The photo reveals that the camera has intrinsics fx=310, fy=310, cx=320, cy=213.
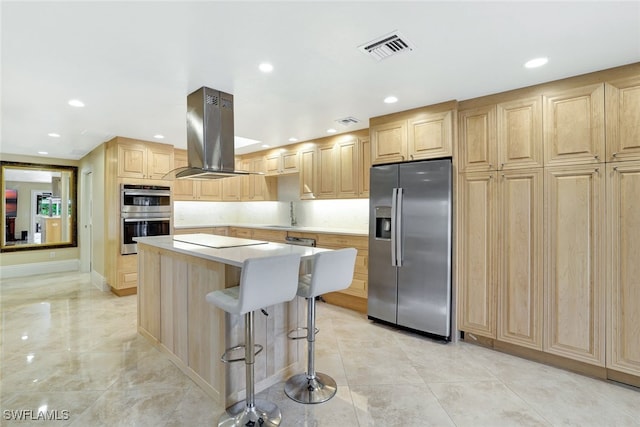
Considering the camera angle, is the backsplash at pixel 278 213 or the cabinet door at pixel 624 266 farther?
the backsplash at pixel 278 213

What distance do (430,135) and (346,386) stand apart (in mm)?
2497

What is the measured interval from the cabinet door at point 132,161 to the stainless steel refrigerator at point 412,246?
3574mm

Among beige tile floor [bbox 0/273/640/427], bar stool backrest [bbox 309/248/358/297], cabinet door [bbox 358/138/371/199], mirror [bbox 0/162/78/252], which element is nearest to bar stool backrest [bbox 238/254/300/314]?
bar stool backrest [bbox 309/248/358/297]

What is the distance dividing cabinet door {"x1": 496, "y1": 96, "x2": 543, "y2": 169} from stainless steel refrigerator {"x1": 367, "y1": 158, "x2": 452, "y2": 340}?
0.50 meters

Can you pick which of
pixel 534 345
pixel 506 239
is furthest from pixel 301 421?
pixel 506 239

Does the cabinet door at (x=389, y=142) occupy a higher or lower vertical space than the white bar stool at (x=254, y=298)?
higher

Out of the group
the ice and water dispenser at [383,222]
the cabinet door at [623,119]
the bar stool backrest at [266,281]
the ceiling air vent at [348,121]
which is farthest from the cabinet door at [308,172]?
the cabinet door at [623,119]

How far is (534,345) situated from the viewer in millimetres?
2713

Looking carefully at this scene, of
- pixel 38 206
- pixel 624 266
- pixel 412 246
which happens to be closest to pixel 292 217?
pixel 412 246

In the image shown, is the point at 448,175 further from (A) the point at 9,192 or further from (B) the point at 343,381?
(A) the point at 9,192

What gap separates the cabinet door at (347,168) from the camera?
4.34 m

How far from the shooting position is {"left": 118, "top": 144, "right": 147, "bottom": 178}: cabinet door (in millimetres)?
4598

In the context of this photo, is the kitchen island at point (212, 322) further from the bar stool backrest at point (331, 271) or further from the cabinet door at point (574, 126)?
the cabinet door at point (574, 126)

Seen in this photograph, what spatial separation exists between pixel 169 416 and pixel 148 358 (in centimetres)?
95
